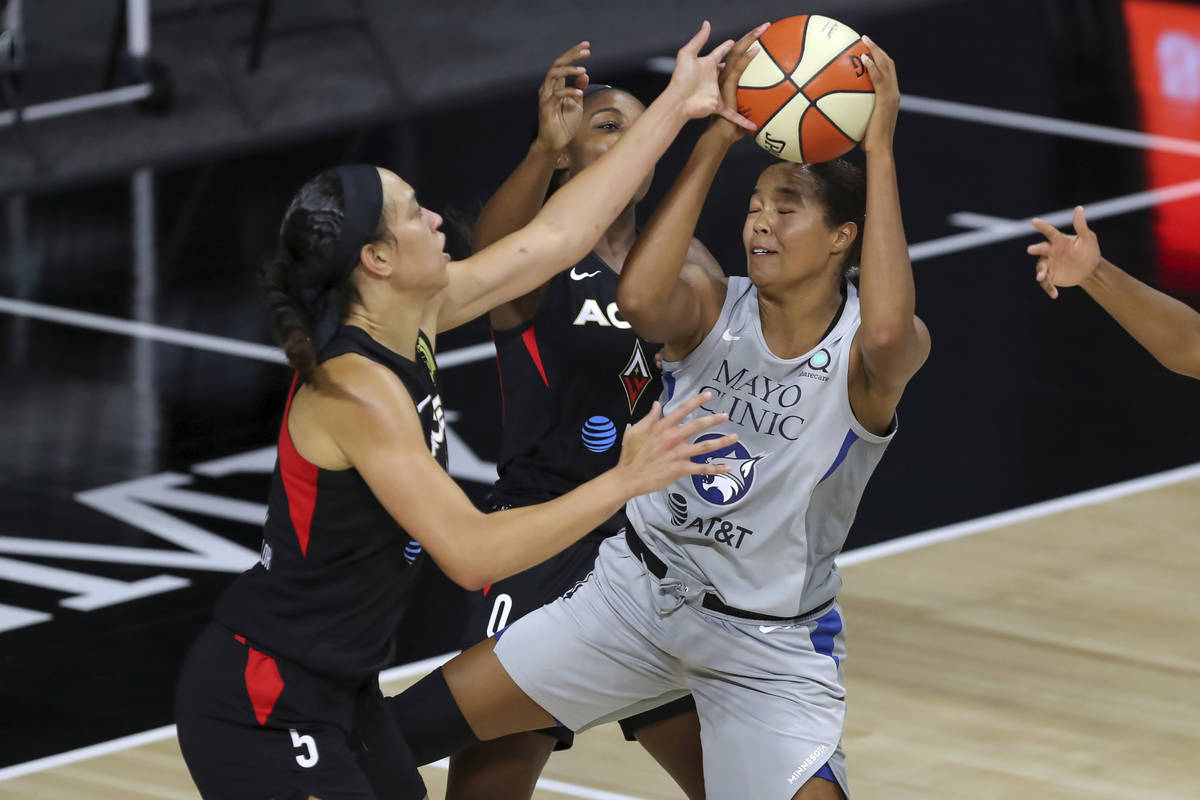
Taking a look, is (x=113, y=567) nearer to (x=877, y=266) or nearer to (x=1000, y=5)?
(x=877, y=266)

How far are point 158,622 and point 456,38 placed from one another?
27.8 feet

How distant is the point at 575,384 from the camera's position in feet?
20.2

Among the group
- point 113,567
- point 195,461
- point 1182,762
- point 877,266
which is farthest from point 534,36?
point 877,266

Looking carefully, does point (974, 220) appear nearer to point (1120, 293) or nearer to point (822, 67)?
point (1120, 293)

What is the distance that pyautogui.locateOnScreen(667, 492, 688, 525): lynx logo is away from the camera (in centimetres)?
554

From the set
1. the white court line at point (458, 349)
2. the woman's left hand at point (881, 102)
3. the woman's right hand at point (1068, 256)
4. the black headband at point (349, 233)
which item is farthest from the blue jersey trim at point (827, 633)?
the white court line at point (458, 349)

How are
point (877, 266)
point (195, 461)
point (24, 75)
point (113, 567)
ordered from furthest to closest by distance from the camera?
point (24, 75) → point (195, 461) → point (113, 567) → point (877, 266)

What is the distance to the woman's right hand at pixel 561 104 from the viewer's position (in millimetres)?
5855

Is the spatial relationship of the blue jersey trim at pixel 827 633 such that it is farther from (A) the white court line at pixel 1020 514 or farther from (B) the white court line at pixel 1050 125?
(B) the white court line at pixel 1050 125

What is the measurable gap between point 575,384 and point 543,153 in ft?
2.11

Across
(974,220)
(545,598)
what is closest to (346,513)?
(545,598)

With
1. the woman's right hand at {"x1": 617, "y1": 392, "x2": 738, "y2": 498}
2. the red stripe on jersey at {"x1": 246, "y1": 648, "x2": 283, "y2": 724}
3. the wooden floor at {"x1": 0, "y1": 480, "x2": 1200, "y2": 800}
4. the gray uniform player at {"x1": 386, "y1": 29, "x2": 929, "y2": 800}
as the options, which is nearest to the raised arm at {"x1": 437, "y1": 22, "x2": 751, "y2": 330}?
the gray uniform player at {"x1": 386, "y1": 29, "x2": 929, "y2": 800}

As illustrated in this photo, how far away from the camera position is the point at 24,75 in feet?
47.8

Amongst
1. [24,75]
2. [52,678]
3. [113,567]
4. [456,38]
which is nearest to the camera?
[52,678]
